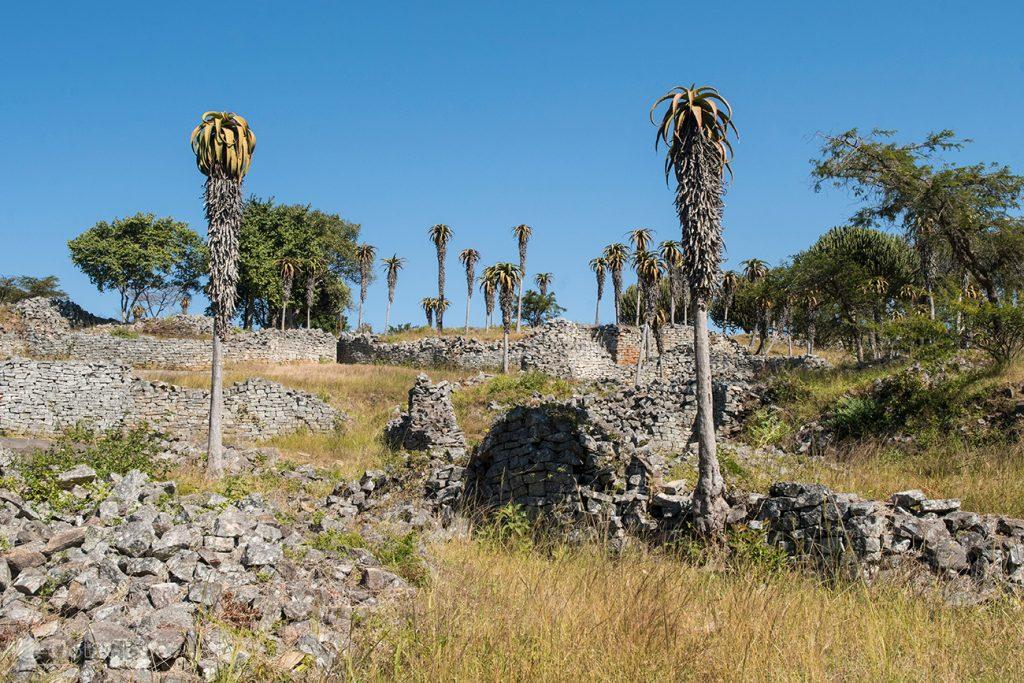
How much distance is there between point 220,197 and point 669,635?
801 inches

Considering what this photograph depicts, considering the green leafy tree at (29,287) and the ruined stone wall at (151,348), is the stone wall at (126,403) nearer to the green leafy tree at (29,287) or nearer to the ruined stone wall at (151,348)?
the ruined stone wall at (151,348)

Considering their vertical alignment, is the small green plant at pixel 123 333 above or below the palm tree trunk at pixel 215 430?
above

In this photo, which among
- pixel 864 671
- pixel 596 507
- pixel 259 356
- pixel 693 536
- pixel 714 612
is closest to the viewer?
pixel 864 671

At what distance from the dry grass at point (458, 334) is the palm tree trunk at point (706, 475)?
34.7 meters

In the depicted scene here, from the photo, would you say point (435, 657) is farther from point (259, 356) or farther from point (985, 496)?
point (259, 356)

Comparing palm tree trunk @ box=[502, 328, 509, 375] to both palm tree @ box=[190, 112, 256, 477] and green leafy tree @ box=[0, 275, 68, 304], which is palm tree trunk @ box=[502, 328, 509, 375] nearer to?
palm tree @ box=[190, 112, 256, 477]

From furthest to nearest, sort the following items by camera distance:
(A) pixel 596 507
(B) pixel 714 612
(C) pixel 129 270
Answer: (C) pixel 129 270, (A) pixel 596 507, (B) pixel 714 612

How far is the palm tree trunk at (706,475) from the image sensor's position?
459 inches

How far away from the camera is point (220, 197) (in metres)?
21.6

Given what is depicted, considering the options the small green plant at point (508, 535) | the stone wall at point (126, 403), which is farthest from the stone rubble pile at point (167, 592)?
the stone wall at point (126, 403)

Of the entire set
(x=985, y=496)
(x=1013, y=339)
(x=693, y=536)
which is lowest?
(x=693, y=536)

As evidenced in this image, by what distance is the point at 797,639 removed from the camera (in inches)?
223

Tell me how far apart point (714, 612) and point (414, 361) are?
40848mm

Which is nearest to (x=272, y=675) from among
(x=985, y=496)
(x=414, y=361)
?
(x=985, y=496)
